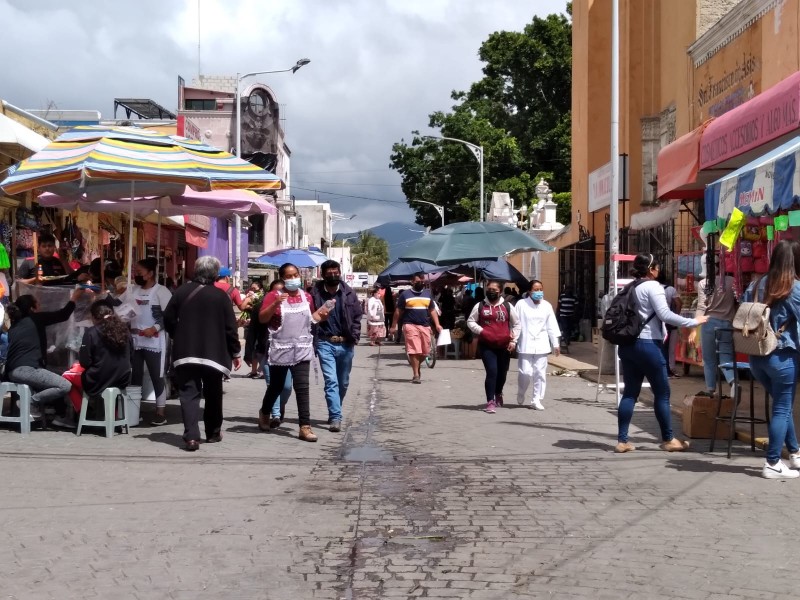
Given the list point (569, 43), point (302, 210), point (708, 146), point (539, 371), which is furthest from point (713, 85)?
point (302, 210)

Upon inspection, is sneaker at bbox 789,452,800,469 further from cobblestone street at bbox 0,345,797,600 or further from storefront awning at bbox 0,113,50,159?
storefront awning at bbox 0,113,50,159

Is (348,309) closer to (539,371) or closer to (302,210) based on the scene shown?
(539,371)

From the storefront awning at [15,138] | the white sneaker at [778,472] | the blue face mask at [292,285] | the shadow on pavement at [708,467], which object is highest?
the storefront awning at [15,138]

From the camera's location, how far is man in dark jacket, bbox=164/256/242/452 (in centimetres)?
951

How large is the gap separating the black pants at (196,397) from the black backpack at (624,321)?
12.2 ft

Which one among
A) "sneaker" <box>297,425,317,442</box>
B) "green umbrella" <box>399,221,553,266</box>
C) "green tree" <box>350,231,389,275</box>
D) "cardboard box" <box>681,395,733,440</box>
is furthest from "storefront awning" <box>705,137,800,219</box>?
"green tree" <box>350,231,389,275</box>

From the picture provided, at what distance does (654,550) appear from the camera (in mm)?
5840

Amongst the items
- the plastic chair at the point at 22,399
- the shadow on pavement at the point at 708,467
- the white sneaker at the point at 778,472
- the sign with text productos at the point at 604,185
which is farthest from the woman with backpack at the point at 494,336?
→ the plastic chair at the point at 22,399

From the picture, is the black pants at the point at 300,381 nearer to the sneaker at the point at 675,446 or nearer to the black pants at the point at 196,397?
the black pants at the point at 196,397

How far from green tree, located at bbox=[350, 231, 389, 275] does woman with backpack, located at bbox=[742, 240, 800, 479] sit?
344 ft

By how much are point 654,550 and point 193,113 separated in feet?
177

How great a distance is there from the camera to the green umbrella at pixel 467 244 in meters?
20.1

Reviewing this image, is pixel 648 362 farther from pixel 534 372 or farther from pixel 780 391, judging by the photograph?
pixel 534 372

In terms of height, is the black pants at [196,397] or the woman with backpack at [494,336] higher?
the woman with backpack at [494,336]
